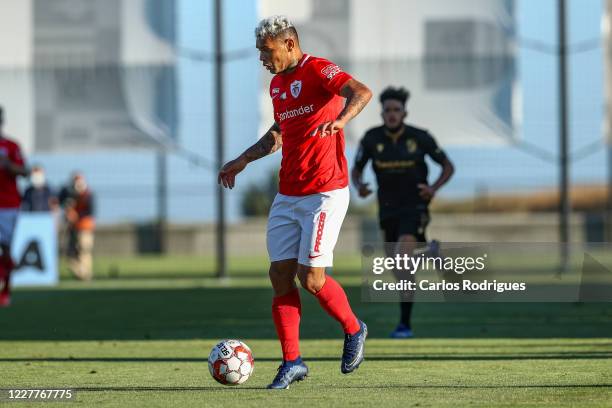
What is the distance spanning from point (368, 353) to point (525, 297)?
20.2 ft

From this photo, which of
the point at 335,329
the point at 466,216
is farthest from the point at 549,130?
the point at 335,329

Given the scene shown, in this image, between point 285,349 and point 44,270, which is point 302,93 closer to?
point 285,349

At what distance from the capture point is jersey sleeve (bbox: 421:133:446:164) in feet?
39.2

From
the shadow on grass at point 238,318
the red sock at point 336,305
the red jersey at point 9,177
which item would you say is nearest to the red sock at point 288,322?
the red sock at point 336,305

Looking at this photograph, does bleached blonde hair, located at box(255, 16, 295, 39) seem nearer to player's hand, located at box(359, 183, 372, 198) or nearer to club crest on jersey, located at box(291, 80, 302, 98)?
club crest on jersey, located at box(291, 80, 302, 98)

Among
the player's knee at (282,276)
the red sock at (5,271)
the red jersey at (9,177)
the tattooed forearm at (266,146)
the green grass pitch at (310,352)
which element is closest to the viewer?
the green grass pitch at (310,352)

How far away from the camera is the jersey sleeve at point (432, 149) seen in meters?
12.0

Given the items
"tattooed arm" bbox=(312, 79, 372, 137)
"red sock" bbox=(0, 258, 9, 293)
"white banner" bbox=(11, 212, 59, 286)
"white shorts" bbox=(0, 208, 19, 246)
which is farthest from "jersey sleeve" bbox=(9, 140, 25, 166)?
"tattooed arm" bbox=(312, 79, 372, 137)

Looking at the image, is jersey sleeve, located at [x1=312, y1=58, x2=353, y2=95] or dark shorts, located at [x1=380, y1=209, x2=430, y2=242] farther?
dark shorts, located at [x1=380, y1=209, x2=430, y2=242]

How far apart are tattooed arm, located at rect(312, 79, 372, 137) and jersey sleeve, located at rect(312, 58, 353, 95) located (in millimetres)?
48

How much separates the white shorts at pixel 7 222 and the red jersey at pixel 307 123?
817 centimetres

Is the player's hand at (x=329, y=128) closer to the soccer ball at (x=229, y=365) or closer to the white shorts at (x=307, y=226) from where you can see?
the white shorts at (x=307, y=226)

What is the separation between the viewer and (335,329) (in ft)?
40.6

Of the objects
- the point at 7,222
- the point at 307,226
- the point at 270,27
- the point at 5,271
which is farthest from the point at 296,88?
the point at 5,271
